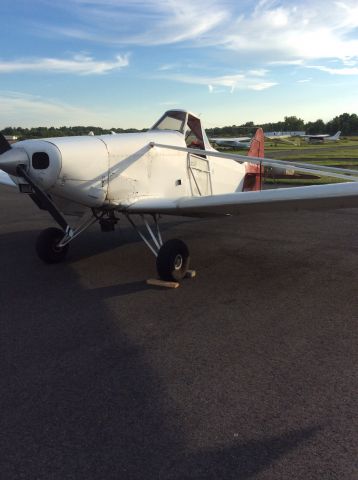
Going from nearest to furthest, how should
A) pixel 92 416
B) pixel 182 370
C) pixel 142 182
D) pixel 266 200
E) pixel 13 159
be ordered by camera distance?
pixel 92 416
pixel 182 370
pixel 13 159
pixel 266 200
pixel 142 182

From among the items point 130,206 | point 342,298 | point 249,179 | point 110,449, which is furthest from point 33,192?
point 249,179

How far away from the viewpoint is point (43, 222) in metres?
9.59

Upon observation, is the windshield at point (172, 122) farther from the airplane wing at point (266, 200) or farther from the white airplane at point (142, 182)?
the airplane wing at point (266, 200)

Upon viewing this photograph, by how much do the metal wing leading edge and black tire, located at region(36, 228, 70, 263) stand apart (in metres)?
1.45

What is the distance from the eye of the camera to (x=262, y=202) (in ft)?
15.6

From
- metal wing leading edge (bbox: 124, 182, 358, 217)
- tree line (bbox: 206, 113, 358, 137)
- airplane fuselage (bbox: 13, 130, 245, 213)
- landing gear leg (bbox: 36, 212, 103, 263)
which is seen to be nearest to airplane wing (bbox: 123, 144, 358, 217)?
metal wing leading edge (bbox: 124, 182, 358, 217)

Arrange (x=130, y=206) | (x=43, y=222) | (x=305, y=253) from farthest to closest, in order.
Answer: (x=43, y=222), (x=305, y=253), (x=130, y=206)

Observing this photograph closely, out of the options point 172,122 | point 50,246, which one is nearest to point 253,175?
point 172,122

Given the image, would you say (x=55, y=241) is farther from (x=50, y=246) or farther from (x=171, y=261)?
(x=171, y=261)

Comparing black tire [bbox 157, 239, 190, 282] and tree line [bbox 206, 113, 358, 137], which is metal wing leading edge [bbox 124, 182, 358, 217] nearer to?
black tire [bbox 157, 239, 190, 282]

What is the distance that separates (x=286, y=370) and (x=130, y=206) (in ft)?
9.75

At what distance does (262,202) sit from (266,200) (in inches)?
2.6

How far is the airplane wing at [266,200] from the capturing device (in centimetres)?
435

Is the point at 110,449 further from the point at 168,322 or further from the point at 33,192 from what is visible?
the point at 33,192
